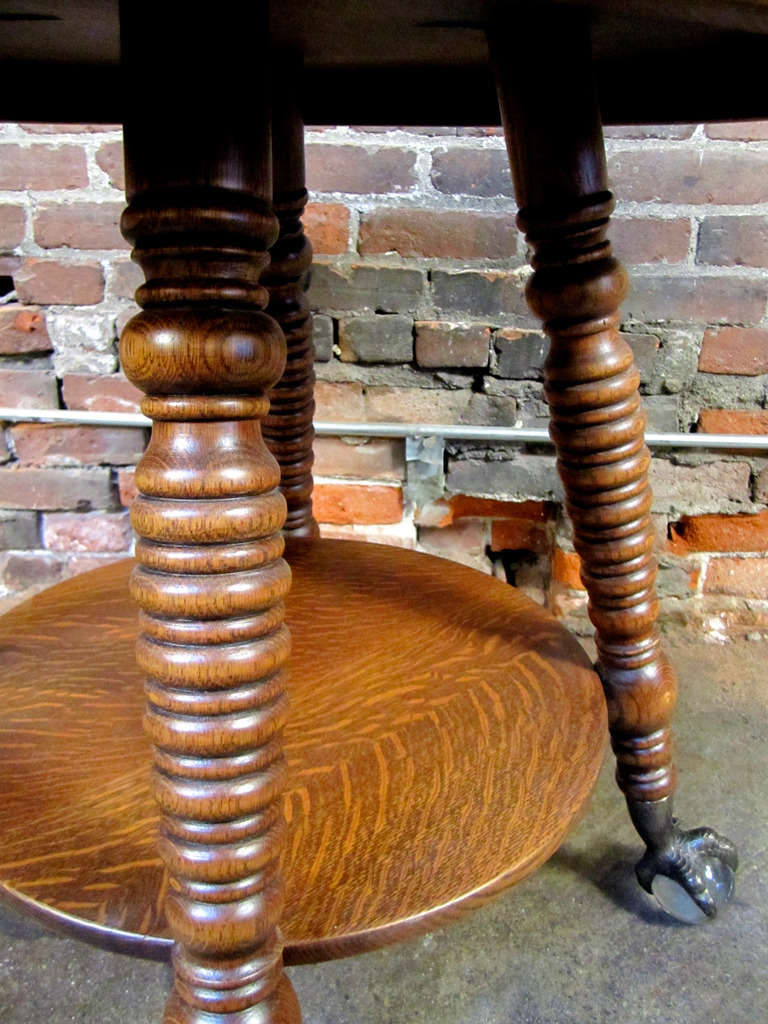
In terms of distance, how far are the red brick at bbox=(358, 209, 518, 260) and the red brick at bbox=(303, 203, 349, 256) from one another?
22 mm

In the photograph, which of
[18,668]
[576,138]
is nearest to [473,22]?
[576,138]

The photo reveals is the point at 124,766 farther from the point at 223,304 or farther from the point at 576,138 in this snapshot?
the point at 576,138

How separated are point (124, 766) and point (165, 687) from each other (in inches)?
8.9

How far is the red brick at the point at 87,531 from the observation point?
1.17 m

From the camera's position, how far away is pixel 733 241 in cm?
99

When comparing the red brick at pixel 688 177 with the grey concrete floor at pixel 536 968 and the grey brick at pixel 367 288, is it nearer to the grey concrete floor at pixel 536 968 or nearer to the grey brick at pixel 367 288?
the grey brick at pixel 367 288

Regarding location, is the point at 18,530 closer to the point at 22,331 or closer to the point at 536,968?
the point at 22,331

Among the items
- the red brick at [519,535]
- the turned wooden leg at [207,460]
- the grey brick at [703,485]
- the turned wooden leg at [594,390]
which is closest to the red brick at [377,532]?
the red brick at [519,535]

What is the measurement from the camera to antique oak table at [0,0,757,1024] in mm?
337

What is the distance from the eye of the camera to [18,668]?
0.65 metres

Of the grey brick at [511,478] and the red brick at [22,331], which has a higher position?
the red brick at [22,331]

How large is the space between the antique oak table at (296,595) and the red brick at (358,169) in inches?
10.7

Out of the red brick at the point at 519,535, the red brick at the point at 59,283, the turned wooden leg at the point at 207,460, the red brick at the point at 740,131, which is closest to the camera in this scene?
the turned wooden leg at the point at 207,460

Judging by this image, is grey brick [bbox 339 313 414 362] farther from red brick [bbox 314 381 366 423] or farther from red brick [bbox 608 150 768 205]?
red brick [bbox 608 150 768 205]
